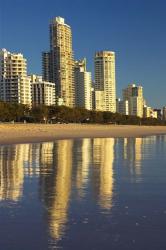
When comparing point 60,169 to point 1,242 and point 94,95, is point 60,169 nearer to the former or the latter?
point 1,242

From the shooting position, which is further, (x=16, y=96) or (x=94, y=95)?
(x=94, y=95)

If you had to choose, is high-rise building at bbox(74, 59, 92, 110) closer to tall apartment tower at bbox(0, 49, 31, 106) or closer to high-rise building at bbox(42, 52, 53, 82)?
high-rise building at bbox(42, 52, 53, 82)

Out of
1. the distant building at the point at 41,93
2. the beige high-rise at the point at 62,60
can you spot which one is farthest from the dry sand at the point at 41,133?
the beige high-rise at the point at 62,60

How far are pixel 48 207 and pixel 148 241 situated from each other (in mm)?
3000

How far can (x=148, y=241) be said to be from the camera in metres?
6.43

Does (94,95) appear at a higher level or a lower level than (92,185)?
higher

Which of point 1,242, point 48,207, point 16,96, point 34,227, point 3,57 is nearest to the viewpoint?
point 1,242

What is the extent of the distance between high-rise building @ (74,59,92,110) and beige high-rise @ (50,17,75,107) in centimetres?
383

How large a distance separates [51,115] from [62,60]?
70.6 meters

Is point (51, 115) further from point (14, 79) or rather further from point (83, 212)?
point (83, 212)

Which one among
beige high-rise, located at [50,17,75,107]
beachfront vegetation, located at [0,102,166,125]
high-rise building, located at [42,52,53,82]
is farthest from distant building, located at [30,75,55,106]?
high-rise building, located at [42,52,53,82]

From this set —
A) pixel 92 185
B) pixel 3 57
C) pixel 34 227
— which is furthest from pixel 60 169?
pixel 3 57

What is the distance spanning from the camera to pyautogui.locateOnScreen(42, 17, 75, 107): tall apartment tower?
173000mm

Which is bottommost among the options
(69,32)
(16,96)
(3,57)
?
(16,96)
